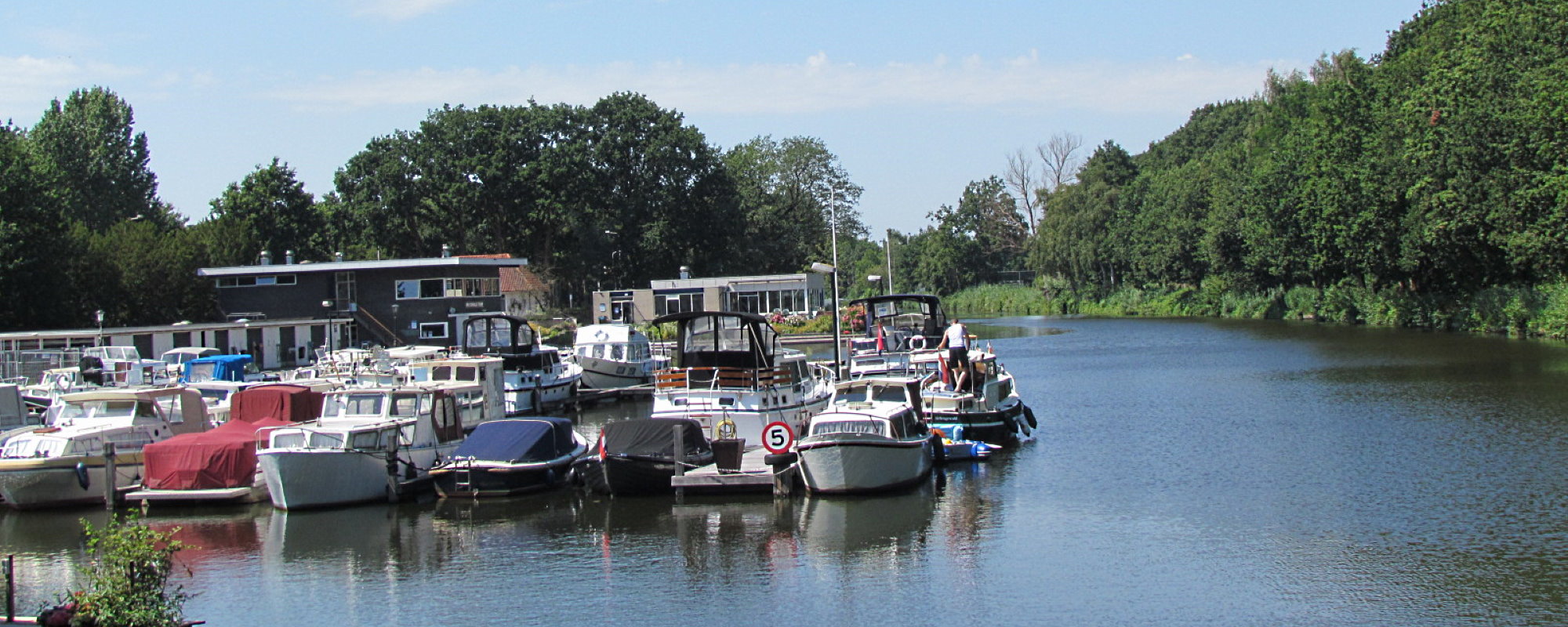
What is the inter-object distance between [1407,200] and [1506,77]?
464 inches

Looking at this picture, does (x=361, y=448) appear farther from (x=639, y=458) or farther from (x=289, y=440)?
(x=639, y=458)

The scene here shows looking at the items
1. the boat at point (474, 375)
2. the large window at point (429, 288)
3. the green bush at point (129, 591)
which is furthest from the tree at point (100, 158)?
the green bush at point (129, 591)

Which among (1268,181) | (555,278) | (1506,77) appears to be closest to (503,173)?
(555,278)

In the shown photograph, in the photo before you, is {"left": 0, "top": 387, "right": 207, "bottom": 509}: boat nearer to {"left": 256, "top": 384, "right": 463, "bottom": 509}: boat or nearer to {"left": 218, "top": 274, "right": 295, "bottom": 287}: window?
{"left": 256, "top": 384, "right": 463, "bottom": 509}: boat

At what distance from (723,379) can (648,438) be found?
3.77 meters

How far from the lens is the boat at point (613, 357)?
56.4 meters

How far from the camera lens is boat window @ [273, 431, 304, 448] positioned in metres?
28.6

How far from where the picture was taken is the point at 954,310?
142750 mm

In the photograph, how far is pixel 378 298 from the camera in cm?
6850

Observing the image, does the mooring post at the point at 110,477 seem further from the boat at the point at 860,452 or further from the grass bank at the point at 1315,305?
the grass bank at the point at 1315,305

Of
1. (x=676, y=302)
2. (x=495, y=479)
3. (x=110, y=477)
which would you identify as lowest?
(x=495, y=479)

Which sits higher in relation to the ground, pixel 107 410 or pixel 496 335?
pixel 496 335

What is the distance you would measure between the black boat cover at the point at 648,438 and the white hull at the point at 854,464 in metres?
2.93

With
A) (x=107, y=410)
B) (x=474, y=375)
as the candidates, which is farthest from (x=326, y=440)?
(x=474, y=375)
